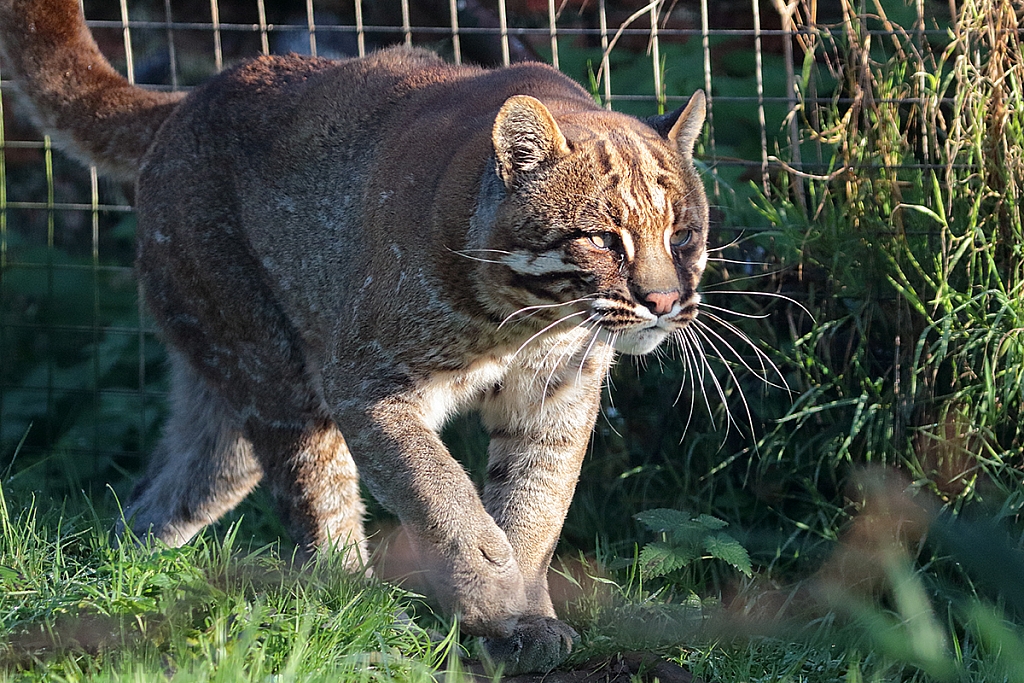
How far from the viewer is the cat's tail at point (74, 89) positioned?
4371 mm

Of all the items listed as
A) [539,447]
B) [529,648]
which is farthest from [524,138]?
[529,648]

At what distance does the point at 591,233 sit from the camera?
10.6ft

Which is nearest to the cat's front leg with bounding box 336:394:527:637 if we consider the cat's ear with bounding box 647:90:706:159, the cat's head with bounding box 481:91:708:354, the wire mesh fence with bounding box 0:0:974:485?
the cat's head with bounding box 481:91:708:354

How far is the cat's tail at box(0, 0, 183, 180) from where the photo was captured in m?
4.37

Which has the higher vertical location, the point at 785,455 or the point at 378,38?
the point at 378,38

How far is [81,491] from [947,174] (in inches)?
150

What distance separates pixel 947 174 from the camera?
164 inches

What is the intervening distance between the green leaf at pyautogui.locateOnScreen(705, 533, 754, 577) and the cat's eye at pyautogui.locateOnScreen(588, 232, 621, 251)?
131cm

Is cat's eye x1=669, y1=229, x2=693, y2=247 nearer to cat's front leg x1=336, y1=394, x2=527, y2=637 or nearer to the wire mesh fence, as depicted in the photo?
cat's front leg x1=336, y1=394, x2=527, y2=637

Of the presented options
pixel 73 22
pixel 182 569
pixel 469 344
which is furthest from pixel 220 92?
pixel 182 569

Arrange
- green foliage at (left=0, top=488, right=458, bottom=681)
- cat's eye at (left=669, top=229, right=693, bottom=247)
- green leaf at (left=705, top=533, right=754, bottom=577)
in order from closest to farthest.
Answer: green foliage at (left=0, top=488, right=458, bottom=681) < cat's eye at (left=669, top=229, right=693, bottom=247) < green leaf at (left=705, top=533, right=754, bottom=577)

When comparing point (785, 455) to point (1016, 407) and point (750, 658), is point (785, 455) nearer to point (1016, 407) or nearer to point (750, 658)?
point (1016, 407)

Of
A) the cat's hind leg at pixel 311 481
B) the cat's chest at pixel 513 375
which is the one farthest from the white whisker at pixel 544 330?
the cat's hind leg at pixel 311 481

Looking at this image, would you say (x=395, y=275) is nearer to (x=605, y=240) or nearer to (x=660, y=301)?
(x=605, y=240)
